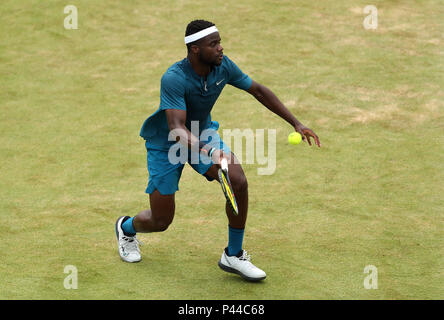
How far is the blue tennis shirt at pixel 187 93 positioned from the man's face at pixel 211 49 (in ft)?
0.56

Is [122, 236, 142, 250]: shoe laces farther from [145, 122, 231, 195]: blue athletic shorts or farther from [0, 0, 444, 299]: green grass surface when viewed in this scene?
[145, 122, 231, 195]: blue athletic shorts

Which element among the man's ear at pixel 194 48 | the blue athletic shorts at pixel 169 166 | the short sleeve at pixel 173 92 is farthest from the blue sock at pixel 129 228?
the man's ear at pixel 194 48

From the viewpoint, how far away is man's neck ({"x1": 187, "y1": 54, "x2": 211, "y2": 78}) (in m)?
5.76

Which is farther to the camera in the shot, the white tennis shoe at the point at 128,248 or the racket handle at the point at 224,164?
the white tennis shoe at the point at 128,248

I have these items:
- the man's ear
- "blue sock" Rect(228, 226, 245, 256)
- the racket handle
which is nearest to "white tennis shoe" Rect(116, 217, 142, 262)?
"blue sock" Rect(228, 226, 245, 256)

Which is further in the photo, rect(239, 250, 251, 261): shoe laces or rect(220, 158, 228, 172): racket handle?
rect(239, 250, 251, 261): shoe laces

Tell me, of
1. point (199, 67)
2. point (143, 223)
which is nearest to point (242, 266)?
point (143, 223)

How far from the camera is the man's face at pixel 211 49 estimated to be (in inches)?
223

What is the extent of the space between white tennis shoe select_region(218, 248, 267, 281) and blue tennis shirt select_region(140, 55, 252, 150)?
1.06 metres

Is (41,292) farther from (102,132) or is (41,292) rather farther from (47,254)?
(102,132)

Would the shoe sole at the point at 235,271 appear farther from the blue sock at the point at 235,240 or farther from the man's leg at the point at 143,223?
the man's leg at the point at 143,223
